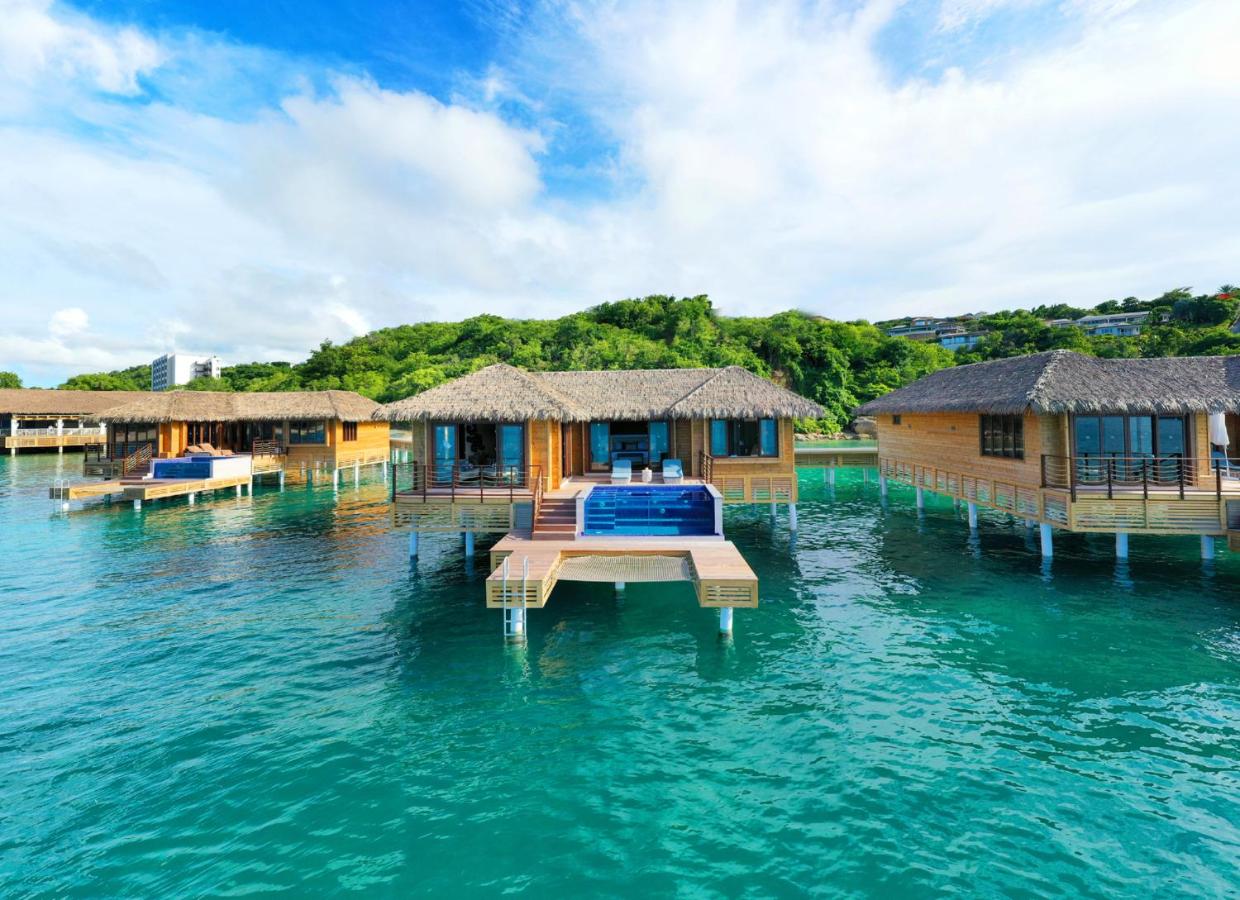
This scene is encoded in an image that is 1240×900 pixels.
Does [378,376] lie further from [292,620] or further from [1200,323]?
[1200,323]

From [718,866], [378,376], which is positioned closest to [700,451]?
[718,866]

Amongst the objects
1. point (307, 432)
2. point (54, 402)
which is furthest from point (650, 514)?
point (54, 402)

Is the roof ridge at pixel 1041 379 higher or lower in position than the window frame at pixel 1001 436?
higher

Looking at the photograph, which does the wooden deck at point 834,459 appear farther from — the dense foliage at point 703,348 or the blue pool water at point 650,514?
the dense foliage at point 703,348

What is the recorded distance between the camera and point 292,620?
1275 centimetres

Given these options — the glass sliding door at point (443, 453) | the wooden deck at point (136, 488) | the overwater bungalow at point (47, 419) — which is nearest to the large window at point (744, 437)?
the glass sliding door at point (443, 453)

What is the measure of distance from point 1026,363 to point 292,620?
69.3 ft

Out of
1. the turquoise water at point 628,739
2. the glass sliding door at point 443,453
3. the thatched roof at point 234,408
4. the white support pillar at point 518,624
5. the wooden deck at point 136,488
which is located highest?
the thatched roof at point 234,408

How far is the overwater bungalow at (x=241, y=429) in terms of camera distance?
103 feet

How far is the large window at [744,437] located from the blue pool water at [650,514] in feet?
13.9

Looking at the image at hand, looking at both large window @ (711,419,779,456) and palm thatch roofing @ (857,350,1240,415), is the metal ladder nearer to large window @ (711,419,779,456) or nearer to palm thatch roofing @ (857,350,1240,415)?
large window @ (711,419,779,456)

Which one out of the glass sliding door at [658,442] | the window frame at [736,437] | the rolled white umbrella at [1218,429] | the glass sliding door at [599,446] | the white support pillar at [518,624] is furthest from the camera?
the glass sliding door at [599,446]

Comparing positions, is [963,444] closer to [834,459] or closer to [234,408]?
[834,459]

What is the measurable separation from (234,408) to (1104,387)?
3801 centimetres
